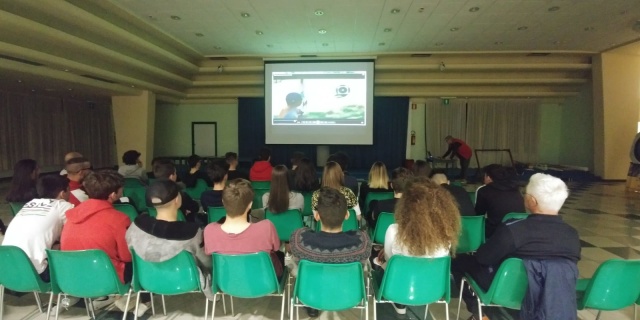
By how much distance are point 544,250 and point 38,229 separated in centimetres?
331

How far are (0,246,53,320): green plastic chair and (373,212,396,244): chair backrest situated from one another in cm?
257

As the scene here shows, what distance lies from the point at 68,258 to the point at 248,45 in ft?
23.2

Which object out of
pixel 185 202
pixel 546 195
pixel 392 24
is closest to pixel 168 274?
pixel 185 202

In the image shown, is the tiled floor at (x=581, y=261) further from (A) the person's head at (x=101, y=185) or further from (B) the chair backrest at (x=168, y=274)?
(A) the person's head at (x=101, y=185)

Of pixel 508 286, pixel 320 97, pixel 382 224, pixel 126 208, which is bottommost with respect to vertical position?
pixel 508 286

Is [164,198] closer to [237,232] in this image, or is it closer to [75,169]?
[237,232]

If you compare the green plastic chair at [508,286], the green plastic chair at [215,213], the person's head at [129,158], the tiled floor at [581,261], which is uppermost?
the person's head at [129,158]

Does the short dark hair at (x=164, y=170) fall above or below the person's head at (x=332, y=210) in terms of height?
above

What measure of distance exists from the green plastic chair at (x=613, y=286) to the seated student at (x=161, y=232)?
246 centimetres

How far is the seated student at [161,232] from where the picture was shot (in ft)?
6.81

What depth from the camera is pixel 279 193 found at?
3.24 m

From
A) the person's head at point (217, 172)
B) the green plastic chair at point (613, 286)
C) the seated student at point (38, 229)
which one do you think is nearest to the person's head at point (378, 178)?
the person's head at point (217, 172)

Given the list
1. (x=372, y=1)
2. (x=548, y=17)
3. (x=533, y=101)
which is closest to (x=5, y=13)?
(x=372, y=1)

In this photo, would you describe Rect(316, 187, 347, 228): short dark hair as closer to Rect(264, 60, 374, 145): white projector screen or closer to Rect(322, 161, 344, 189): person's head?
Rect(322, 161, 344, 189): person's head
